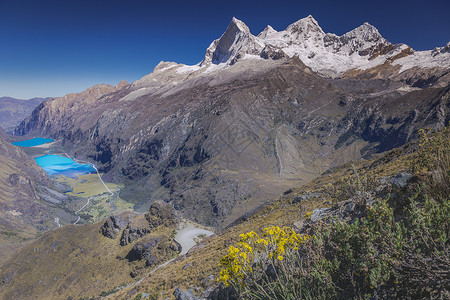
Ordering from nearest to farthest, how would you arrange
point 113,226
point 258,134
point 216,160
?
1. point 113,226
2. point 216,160
3. point 258,134

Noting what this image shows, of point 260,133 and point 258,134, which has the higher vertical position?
point 260,133

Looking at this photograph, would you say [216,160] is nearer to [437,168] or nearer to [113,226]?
[113,226]

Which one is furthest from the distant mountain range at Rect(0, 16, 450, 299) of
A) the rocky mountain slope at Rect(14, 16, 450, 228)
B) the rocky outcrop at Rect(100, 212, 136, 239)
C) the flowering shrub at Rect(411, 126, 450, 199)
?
the flowering shrub at Rect(411, 126, 450, 199)

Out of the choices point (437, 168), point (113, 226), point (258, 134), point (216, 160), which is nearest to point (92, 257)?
point (113, 226)

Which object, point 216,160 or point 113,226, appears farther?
point 216,160

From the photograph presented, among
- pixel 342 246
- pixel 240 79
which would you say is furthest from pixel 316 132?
pixel 342 246

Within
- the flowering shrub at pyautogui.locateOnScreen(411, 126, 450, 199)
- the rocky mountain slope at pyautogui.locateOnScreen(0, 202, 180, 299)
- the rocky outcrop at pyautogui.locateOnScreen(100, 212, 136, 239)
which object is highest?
the flowering shrub at pyautogui.locateOnScreen(411, 126, 450, 199)

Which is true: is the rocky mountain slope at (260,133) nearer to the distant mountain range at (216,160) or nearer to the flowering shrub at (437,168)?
the distant mountain range at (216,160)

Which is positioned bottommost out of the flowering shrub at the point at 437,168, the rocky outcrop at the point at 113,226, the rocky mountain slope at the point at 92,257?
the rocky mountain slope at the point at 92,257

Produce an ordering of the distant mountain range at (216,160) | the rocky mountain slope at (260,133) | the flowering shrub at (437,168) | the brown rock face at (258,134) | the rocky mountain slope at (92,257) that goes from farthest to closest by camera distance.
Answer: the rocky mountain slope at (260,133)
the brown rock face at (258,134)
the distant mountain range at (216,160)
the rocky mountain slope at (92,257)
the flowering shrub at (437,168)

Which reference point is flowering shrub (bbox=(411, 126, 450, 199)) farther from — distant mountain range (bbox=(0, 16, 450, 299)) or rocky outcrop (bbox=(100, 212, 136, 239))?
rocky outcrop (bbox=(100, 212, 136, 239))

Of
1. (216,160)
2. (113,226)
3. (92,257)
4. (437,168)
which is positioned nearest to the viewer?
(437,168)

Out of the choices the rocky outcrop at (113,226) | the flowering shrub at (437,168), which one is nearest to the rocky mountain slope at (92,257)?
the rocky outcrop at (113,226)

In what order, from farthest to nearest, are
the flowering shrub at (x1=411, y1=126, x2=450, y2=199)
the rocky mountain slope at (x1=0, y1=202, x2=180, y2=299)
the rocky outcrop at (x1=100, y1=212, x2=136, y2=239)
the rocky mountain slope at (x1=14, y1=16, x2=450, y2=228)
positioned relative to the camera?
the rocky mountain slope at (x1=14, y1=16, x2=450, y2=228) → the rocky outcrop at (x1=100, y1=212, x2=136, y2=239) → the rocky mountain slope at (x1=0, y1=202, x2=180, y2=299) → the flowering shrub at (x1=411, y1=126, x2=450, y2=199)
